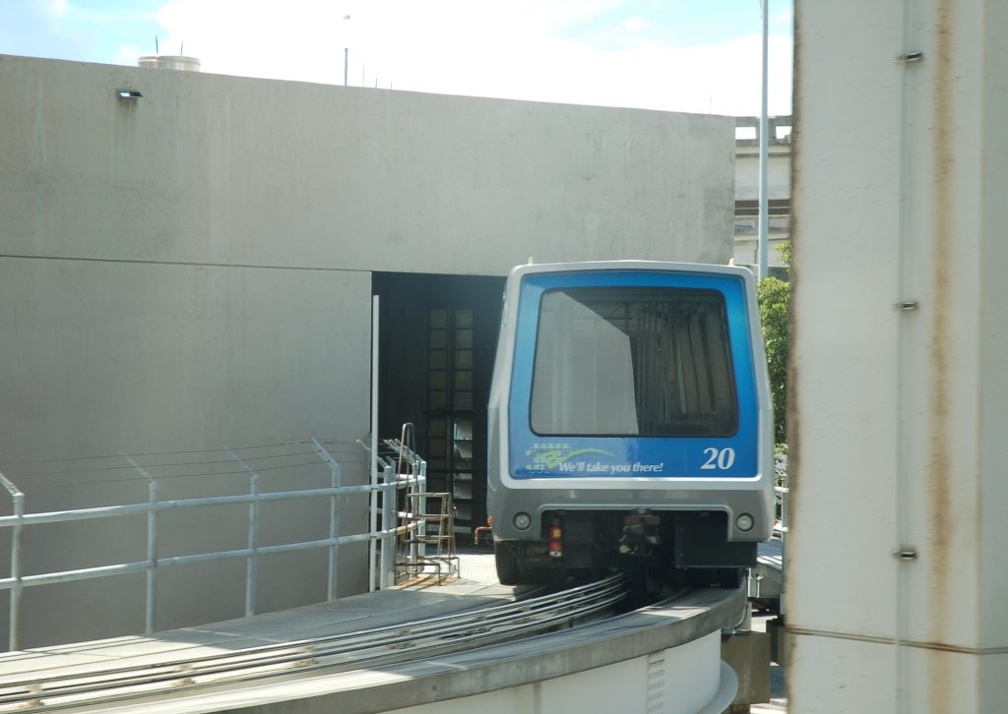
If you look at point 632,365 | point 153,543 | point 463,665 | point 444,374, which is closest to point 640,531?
point 632,365

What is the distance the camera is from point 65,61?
578 inches

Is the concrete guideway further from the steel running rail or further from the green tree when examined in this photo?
the green tree

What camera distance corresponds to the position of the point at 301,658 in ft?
22.6

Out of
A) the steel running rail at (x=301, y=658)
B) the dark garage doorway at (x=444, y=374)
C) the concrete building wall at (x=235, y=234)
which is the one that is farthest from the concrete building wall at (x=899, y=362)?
the dark garage doorway at (x=444, y=374)

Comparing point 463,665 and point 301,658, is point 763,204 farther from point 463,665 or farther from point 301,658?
point 463,665

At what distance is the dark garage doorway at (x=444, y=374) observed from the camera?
69.4 ft

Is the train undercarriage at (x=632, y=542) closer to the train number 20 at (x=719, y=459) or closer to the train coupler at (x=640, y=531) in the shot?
the train coupler at (x=640, y=531)

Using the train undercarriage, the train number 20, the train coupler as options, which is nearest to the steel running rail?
the train undercarriage

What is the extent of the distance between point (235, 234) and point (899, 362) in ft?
44.1

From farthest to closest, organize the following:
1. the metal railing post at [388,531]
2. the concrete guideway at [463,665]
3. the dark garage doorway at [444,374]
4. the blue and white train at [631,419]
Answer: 1. the dark garage doorway at [444,374]
2. the metal railing post at [388,531]
3. the blue and white train at [631,419]
4. the concrete guideway at [463,665]

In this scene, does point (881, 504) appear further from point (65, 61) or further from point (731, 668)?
point (65, 61)

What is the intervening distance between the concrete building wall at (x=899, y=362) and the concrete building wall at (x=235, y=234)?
41.7 feet

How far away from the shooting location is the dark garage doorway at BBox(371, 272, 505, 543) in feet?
69.4

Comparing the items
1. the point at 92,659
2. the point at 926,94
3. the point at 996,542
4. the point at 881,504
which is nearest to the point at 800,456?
the point at 881,504
